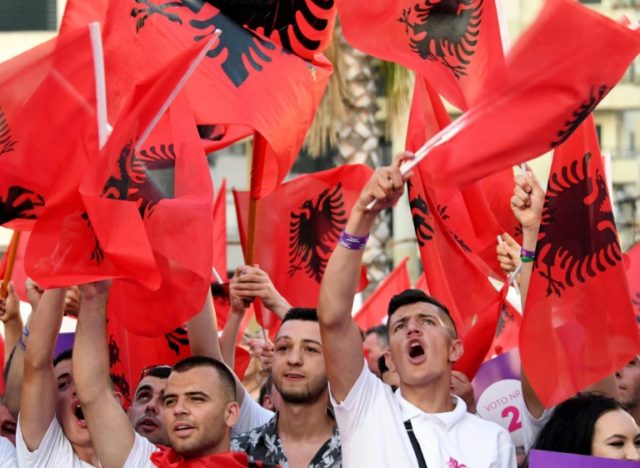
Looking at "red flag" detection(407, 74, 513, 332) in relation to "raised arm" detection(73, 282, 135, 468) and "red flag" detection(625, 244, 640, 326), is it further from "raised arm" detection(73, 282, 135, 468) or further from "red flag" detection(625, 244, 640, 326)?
"raised arm" detection(73, 282, 135, 468)

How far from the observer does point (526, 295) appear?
250 inches

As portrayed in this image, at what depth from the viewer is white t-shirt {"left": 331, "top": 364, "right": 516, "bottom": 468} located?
5410 millimetres

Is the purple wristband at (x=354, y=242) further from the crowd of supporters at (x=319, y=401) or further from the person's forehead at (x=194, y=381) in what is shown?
the person's forehead at (x=194, y=381)

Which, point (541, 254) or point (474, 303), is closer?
point (541, 254)

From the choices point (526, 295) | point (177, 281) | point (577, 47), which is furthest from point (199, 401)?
point (577, 47)

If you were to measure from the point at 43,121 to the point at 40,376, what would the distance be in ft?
3.33

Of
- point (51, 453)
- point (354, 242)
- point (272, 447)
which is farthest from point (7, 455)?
point (354, 242)

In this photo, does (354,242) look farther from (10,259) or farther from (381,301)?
(381,301)

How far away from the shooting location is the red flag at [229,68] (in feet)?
21.9

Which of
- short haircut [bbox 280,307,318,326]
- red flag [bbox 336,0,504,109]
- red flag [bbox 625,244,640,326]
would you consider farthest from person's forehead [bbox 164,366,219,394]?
red flag [bbox 625,244,640,326]

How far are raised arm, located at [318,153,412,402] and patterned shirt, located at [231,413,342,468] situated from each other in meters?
0.70

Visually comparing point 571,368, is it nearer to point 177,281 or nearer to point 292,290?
point 177,281

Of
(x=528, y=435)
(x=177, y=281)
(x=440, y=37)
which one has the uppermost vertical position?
(x=440, y=37)

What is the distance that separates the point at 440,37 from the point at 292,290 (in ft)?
7.10
